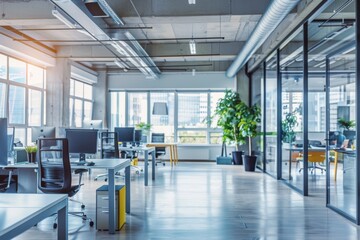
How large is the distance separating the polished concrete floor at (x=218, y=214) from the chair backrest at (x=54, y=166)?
53 centimetres

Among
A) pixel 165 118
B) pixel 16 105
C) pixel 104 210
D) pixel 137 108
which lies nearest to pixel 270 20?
pixel 104 210

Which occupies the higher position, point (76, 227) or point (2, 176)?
point (2, 176)

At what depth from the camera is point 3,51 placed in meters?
7.44

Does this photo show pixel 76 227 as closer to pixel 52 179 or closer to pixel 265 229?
pixel 52 179

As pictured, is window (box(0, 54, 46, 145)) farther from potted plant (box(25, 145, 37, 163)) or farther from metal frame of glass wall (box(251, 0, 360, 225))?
metal frame of glass wall (box(251, 0, 360, 225))

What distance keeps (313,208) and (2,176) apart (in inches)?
181

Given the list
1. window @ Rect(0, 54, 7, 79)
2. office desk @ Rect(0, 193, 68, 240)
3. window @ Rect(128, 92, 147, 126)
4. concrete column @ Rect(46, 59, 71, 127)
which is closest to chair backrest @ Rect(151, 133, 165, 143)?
window @ Rect(128, 92, 147, 126)

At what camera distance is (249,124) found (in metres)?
9.11

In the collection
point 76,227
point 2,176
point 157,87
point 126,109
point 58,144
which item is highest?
point 157,87

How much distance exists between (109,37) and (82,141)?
2.90 metres

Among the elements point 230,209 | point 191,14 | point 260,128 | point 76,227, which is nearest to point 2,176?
point 76,227

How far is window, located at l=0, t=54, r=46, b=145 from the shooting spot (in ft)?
24.8

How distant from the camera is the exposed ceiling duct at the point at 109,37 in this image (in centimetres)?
471

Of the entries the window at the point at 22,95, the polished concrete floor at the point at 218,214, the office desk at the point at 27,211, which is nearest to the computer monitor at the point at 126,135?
the polished concrete floor at the point at 218,214
